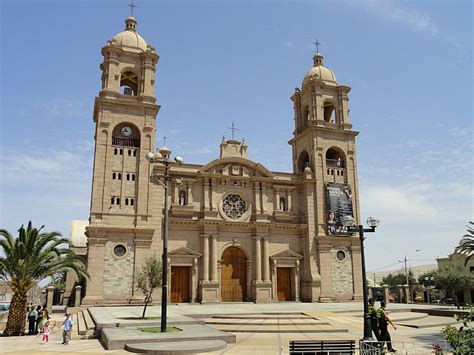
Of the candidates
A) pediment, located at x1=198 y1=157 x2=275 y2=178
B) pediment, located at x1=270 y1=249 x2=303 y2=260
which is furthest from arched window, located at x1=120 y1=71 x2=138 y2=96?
pediment, located at x1=270 y1=249 x2=303 y2=260

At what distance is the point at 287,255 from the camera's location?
40469 mm

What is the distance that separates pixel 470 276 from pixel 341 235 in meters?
11.9

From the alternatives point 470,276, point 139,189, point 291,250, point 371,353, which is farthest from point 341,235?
point 371,353

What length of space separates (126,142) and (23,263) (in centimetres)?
1666

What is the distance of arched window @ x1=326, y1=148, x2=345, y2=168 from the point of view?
146ft

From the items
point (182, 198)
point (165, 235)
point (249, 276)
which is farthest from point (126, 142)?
point (165, 235)

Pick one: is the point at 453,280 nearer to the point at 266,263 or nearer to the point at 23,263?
the point at 266,263

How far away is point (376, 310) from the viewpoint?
580 inches

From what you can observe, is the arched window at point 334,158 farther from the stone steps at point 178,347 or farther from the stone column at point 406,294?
the stone steps at point 178,347

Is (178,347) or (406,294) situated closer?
(178,347)

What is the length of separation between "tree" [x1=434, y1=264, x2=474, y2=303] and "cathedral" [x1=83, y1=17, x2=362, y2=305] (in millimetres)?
8847

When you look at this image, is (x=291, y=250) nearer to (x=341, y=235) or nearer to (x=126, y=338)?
(x=341, y=235)

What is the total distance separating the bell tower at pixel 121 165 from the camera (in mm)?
33625

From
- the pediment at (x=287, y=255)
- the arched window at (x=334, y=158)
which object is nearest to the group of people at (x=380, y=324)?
the pediment at (x=287, y=255)
